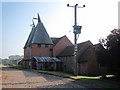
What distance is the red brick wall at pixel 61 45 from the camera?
69.8 m

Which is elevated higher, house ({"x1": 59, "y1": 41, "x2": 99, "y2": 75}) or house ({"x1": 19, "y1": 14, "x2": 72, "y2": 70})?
house ({"x1": 19, "y1": 14, "x2": 72, "y2": 70})

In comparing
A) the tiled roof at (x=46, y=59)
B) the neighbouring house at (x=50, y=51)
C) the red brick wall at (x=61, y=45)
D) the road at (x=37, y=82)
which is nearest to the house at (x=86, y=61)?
the neighbouring house at (x=50, y=51)

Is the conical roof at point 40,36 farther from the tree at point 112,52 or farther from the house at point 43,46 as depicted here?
the tree at point 112,52

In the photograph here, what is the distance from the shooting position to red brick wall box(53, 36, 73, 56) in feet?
229

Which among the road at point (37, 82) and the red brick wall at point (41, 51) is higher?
the red brick wall at point (41, 51)

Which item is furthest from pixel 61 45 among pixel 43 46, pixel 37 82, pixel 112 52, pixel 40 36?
pixel 37 82

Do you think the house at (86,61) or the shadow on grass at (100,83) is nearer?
the shadow on grass at (100,83)

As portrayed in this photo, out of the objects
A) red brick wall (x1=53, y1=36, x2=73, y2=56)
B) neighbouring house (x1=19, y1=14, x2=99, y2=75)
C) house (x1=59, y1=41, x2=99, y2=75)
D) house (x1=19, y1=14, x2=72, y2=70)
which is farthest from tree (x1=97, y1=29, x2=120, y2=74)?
red brick wall (x1=53, y1=36, x2=73, y2=56)

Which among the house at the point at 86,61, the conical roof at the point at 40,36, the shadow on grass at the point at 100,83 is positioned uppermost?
the conical roof at the point at 40,36

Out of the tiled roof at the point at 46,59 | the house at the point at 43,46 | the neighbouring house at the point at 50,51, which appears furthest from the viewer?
the house at the point at 43,46

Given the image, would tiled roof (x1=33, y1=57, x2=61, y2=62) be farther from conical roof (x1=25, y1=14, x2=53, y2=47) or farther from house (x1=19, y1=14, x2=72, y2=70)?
conical roof (x1=25, y1=14, x2=53, y2=47)

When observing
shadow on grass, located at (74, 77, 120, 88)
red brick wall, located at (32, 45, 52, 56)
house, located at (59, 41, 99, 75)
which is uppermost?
red brick wall, located at (32, 45, 52, 56)

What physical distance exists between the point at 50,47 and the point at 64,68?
38.0 feet

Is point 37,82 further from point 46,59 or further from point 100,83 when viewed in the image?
point 46,59
